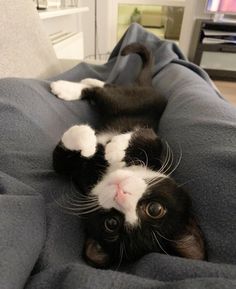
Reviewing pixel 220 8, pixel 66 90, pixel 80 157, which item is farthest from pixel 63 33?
pixel 80 157

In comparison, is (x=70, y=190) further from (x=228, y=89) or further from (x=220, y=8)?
(x=220, y=8)

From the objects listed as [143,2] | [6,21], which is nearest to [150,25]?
[143,2]

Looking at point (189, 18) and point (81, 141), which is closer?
point (81, 141)

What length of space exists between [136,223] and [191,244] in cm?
14

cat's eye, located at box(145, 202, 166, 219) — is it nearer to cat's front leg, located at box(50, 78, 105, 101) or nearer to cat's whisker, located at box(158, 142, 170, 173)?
cat's whisker, located at box(158, 142, 170, 173)

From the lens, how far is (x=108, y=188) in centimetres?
72

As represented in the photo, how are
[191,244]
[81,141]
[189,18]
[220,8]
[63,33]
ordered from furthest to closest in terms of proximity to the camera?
[189,18]
[220,8]
[63,33]
[81,141]
[191,244]

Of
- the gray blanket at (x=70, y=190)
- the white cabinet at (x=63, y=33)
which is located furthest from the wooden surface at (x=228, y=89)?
the gray blanket at (x=70, y=190)

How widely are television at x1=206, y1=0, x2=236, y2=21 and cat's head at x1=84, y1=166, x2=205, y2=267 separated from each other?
9.81ft

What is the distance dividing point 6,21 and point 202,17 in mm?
2864

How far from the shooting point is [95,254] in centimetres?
66

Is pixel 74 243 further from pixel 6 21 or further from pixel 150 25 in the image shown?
pixel 150 25

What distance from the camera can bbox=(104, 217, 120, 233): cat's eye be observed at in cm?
70

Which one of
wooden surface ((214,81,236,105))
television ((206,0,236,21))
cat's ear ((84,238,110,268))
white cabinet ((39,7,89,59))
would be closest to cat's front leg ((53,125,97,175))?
cat's ear ((84,238,110,268))
